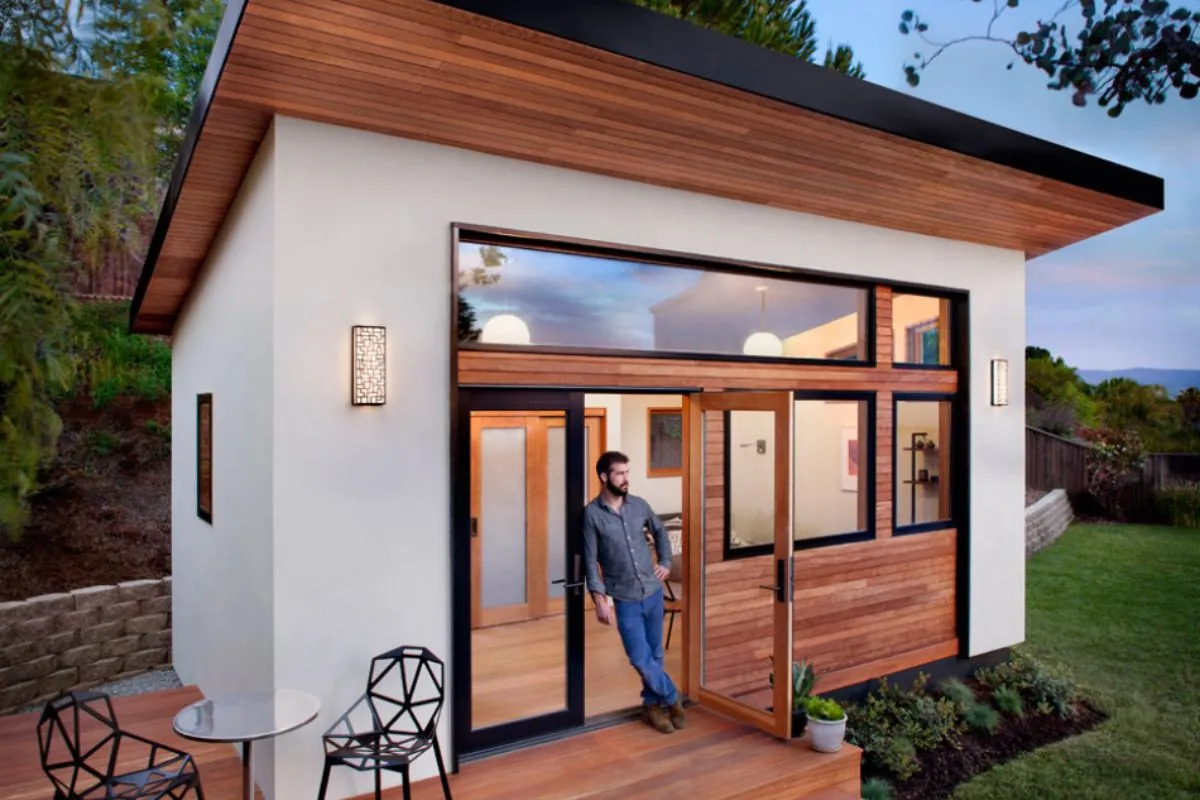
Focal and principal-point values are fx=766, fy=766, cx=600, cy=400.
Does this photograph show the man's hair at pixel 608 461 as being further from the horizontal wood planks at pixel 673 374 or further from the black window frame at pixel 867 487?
→ the black window frame at pixel 867 487

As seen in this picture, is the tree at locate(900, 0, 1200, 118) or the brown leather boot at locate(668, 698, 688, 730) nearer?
the tree at locate(900, 0, 1200, 118)

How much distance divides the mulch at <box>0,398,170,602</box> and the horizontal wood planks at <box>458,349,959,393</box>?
19.5 feet

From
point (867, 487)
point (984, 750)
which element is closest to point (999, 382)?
point (867, 487)

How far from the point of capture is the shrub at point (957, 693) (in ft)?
19.0

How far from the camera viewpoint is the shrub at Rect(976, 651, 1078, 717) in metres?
6.18

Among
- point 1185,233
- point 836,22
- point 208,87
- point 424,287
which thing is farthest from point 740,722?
point 836,22

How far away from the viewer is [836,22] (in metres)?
43.7

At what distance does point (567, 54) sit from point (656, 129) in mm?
809

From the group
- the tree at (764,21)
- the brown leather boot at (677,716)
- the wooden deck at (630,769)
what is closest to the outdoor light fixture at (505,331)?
the wooden deck at (630,769)

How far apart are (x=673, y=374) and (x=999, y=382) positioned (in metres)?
3.25

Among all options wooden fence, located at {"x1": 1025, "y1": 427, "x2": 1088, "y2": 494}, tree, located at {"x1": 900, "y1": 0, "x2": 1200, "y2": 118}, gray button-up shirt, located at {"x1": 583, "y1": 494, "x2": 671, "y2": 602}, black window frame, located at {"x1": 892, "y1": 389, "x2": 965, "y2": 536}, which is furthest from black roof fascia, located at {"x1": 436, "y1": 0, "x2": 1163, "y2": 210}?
wooden fence, located at {"x1": 1025, "y1": 427, "x2": 1088, "y2": 494}

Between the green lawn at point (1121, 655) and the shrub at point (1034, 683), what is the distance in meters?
0.29

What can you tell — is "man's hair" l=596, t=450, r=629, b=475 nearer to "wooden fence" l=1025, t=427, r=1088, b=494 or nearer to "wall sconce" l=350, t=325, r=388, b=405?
"wall sconce" l=350, t=325, r=388, b=405

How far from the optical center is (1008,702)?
593 centimetres
